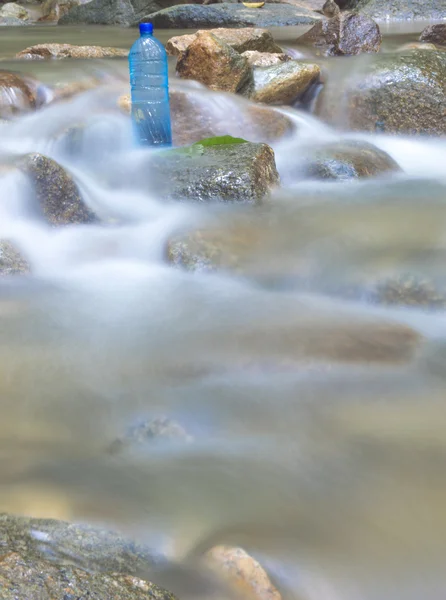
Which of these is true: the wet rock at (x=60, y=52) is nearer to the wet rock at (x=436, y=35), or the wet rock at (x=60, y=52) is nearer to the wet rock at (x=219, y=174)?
the wet rock at (x=219, y=174)

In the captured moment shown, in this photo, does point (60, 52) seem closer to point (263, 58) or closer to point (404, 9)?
point (263, 58)

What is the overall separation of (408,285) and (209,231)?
1152 mm

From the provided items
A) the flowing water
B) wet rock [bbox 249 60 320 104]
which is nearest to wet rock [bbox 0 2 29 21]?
wet rock [bbox 249 60 320 104]

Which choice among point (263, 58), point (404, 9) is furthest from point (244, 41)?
point (404, 9)

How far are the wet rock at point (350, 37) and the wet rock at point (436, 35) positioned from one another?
143 centimetres

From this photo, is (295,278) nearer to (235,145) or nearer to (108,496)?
(235,145)

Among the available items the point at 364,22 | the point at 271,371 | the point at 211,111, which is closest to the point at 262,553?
the point at 271,371

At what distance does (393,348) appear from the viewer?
8.83ft

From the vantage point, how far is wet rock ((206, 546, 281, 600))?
4.97 ft

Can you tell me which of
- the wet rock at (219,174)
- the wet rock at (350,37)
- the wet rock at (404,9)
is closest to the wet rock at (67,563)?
the wet rock at (219,174)

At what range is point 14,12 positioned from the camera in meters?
18.6

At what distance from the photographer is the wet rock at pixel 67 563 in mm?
1303

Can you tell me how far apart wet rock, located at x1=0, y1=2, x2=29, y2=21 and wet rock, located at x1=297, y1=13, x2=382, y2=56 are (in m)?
12.1

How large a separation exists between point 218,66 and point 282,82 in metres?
0.65
